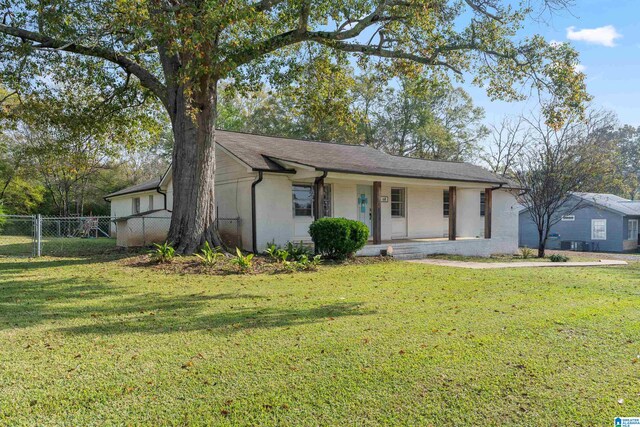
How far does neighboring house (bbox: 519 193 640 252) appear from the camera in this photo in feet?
93.4

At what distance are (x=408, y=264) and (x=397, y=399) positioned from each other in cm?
979

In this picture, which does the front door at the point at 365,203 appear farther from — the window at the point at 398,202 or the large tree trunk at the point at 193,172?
the large tree trunk at the point at 193,172

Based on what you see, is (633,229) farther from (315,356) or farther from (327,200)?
(315,356)

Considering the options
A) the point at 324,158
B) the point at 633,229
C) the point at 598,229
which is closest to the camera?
the point at 324,158

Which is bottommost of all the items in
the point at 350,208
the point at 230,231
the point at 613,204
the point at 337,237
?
the point at 337,237

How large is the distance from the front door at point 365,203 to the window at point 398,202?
1521mm

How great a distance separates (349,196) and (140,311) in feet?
37.8

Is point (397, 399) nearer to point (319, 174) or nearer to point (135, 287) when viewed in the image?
point (135, 287)

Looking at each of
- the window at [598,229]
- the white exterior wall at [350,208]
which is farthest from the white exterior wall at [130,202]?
the window at [598,229]

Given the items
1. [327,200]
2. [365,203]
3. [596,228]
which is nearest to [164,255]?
[327,200]

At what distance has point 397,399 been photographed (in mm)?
3404

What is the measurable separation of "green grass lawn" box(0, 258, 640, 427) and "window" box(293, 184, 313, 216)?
25.1ft

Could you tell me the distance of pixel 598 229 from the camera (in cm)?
2922

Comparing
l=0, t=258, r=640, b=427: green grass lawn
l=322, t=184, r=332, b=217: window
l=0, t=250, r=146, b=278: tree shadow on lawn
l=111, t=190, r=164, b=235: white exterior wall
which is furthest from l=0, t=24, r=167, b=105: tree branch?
l=111, t=190, r=164, b=235: white exterior wall
